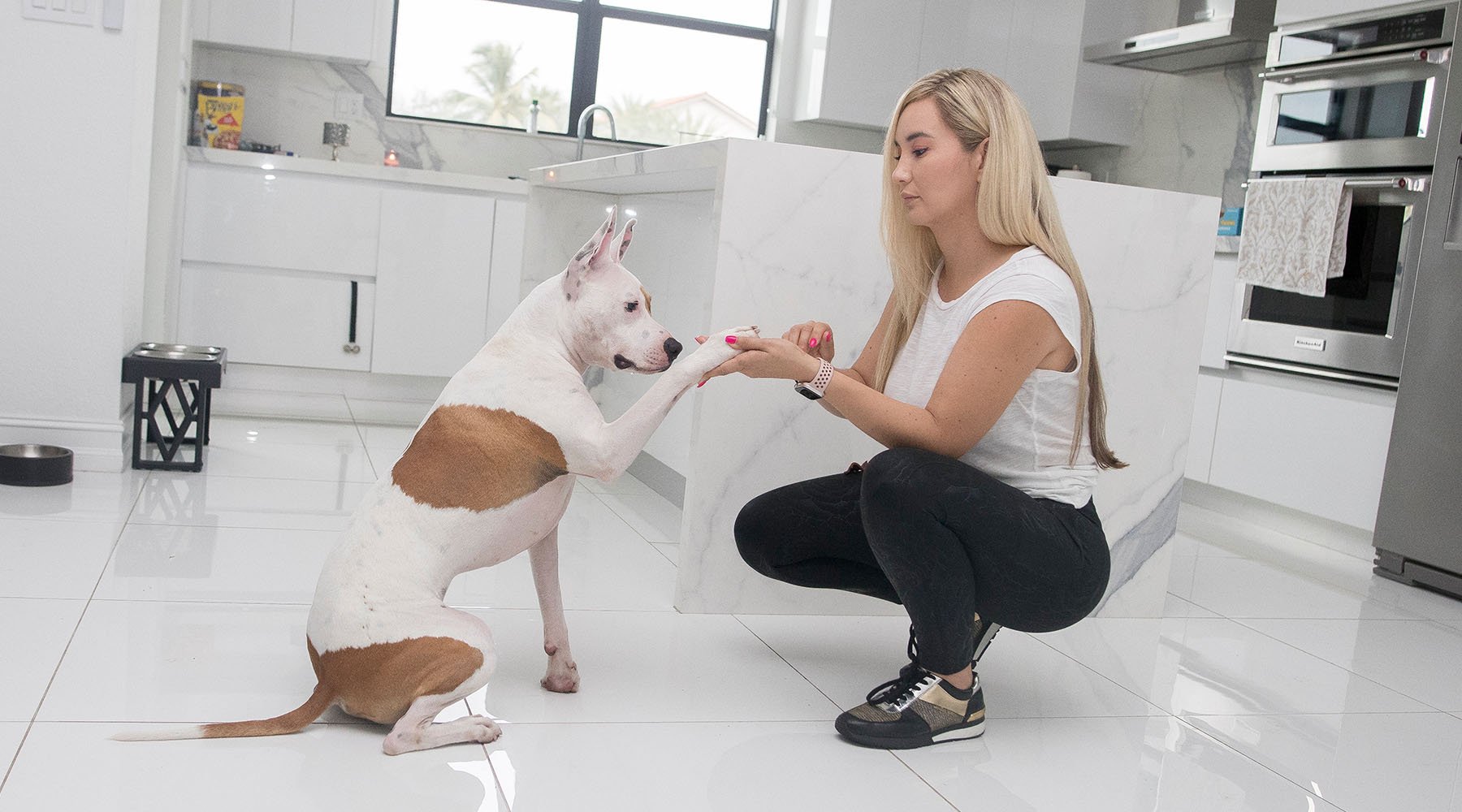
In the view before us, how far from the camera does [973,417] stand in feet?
5.92

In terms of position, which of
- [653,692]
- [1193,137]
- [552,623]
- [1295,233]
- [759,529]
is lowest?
[653,692]

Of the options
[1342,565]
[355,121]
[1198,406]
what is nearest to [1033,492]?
[1342,565]

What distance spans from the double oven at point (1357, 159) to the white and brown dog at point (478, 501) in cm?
269

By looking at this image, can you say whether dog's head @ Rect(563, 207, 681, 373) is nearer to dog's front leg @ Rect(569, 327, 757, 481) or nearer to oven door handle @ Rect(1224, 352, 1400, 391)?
dog's front leg @ Rect(569, 327, 757, 481)

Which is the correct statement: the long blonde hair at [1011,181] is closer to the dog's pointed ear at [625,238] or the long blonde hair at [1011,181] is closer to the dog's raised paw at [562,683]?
the dog's pointed ear at [625,238]

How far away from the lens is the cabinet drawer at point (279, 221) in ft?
14.6

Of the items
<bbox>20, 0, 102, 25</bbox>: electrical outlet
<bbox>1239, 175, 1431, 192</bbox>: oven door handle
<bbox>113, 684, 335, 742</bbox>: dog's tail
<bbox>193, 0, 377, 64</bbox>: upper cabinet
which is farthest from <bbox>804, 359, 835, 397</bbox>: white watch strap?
<bbox>193, 0, 377, 64</bbox>: upper cabinet

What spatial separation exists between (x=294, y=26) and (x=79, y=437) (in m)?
2.28

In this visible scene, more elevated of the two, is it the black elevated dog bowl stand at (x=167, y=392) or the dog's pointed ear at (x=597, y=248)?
the dog's pointed ear at (x=597, y=248)

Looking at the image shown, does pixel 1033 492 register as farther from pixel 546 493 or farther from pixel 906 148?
pixel 546 493

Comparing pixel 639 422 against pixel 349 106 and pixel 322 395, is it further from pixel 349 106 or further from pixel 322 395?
pixel 349 106

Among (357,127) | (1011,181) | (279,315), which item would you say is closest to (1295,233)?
(1011,181)

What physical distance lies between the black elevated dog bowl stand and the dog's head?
2.01m

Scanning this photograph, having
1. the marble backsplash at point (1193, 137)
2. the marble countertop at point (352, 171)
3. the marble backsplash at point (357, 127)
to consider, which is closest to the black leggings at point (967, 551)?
the marble countertop at point (352, 171)
